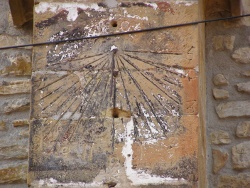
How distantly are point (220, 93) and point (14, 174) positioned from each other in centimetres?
128

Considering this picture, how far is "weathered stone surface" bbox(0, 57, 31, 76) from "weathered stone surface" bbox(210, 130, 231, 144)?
1.16m

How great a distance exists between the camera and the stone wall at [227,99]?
3.75 m

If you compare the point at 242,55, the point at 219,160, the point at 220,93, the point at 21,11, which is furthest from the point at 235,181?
the point at 21,11

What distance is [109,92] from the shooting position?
3264 mm

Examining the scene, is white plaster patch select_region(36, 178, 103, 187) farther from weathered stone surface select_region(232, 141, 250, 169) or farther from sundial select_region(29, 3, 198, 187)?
weathered stone surface select_region(232, 141, 250, 169)

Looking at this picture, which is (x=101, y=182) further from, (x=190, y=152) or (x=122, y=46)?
(x=122, y=46)

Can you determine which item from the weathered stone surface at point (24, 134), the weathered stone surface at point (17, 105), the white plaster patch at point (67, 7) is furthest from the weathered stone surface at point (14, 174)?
the white plaster patch at point (67, 7)

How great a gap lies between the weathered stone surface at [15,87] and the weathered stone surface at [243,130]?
125 centimetres

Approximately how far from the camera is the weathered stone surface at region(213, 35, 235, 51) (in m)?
3.98

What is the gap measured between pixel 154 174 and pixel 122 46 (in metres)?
0.67

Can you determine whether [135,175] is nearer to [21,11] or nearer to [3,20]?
[21,11]

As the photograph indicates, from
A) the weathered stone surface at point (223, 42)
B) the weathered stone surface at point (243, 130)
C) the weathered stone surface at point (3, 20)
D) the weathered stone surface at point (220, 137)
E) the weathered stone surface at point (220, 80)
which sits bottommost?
the weathered stone surface at point (220, 137)

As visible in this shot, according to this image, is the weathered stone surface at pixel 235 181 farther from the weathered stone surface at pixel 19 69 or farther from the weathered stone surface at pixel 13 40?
the weathered stone surface at pixel 13 40

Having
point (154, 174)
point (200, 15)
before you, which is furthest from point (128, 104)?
point (200, 15)
